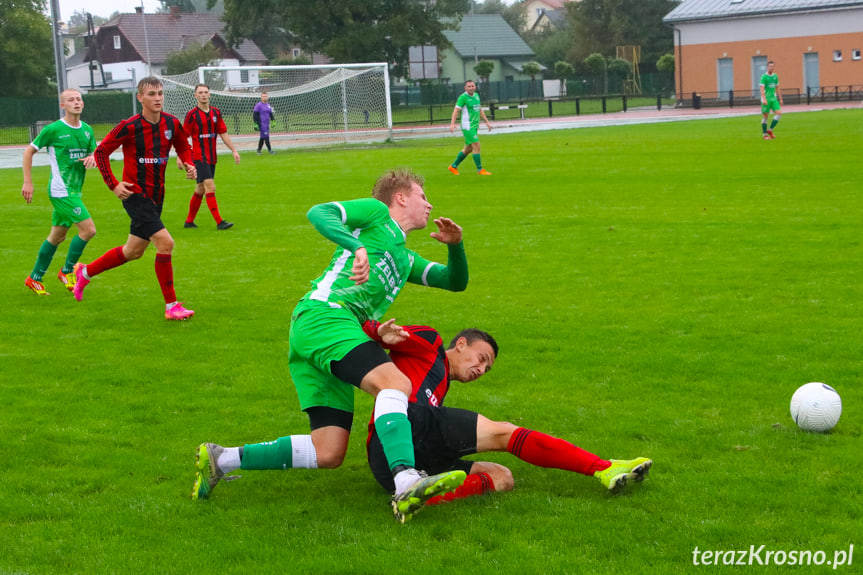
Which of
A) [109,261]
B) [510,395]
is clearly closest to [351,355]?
[510,395]

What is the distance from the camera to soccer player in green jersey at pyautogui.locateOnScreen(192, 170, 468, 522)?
4.46 meters

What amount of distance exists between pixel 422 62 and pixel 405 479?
68.6 metres

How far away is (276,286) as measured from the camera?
1048 centimetres

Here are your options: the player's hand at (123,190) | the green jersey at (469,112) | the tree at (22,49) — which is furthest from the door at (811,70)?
the player's hand at (123,190)

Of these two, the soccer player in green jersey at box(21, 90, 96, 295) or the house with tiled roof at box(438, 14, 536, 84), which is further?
the house with tiled roof at box(438, 14, 536, 84)

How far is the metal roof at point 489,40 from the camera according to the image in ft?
303

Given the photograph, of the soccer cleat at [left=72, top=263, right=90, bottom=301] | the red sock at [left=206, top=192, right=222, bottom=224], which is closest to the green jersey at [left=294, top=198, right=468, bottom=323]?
the soccer cleat at [left=72, top=263, right=90, bottom=301]

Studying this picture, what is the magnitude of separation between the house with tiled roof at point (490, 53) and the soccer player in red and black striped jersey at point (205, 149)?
76.5 metres

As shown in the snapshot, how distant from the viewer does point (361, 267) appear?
181 inches

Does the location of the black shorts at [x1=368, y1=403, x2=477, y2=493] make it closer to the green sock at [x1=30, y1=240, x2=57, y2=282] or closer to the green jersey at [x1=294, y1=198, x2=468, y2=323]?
the green jersey at [x1=294, y1=198, x2=468, y2=323]

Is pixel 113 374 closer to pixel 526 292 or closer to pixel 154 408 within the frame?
pixel 154 408

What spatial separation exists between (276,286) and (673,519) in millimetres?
6879

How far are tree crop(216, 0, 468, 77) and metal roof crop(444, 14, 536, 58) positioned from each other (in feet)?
81.8

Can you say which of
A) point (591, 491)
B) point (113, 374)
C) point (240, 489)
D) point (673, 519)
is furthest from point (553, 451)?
point (113, 374)
